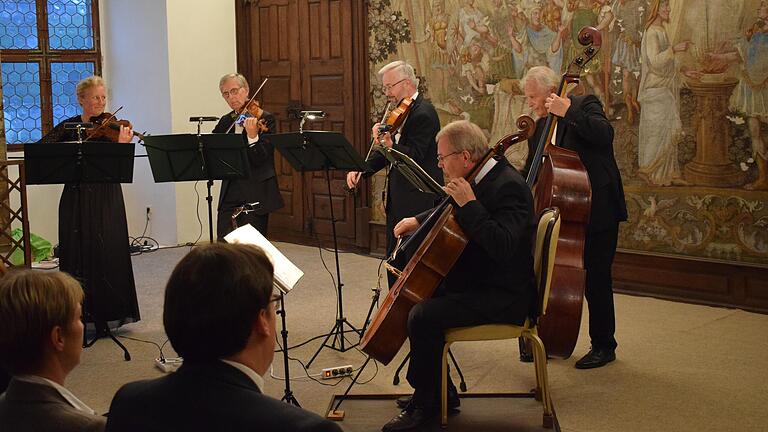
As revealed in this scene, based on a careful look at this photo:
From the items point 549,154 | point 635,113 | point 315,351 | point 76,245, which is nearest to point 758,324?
point 635,113

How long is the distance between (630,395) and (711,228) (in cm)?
252

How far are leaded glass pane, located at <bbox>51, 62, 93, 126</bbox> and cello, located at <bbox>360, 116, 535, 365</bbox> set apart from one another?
22.7 feet

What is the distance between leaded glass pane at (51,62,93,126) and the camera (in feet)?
33.6

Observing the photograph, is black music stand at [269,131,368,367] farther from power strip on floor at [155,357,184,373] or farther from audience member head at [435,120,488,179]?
power strip on floor at [155,357,184,373]

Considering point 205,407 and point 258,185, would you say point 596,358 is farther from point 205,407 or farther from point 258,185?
point 205,407

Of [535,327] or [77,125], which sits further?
[77,125]

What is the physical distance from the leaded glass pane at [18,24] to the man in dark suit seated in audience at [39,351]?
28.1 ft

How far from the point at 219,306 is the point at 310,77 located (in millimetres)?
8116

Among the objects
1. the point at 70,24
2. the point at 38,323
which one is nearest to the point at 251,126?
the point at 38,323

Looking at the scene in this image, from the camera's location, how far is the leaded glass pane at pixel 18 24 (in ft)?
32.5

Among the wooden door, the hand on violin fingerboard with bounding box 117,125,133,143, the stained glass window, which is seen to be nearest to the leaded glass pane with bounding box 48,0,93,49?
the stained glass window

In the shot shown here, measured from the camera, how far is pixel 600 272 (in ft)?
17.8

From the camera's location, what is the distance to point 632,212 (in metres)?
7.51

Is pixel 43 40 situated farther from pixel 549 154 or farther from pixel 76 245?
pixel 549 154
